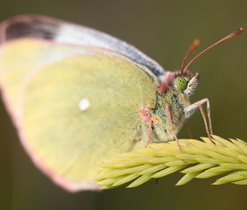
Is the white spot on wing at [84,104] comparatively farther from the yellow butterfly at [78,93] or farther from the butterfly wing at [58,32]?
the butterfly wing at [58,32]

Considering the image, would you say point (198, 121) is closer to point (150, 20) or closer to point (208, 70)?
point (208, 70)

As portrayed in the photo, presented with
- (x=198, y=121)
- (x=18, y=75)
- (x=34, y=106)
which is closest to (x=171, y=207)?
(x=198, y=121)

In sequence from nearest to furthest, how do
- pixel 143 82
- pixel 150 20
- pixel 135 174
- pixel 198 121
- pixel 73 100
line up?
pixel 135 174, pixel 143 82, pixel 73 100, pixel 198 121, pixel 150 20

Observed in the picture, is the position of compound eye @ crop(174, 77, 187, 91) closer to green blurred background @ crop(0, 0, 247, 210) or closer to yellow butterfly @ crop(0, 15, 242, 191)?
yellow butterfly @ crop(0, 15, 242, 191)

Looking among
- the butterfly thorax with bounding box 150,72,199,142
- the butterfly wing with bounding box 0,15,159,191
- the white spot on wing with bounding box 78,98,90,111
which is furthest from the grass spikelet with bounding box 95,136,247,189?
the white spot on wing with bounding box 78,98,90,111

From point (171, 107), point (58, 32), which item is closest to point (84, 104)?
point (58, 32)

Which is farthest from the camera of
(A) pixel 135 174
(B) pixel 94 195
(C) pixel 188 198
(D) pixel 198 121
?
(B) pixel 94 195

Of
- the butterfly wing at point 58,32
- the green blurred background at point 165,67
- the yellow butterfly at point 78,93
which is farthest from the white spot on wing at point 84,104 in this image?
the green blurred background at point 165,67
